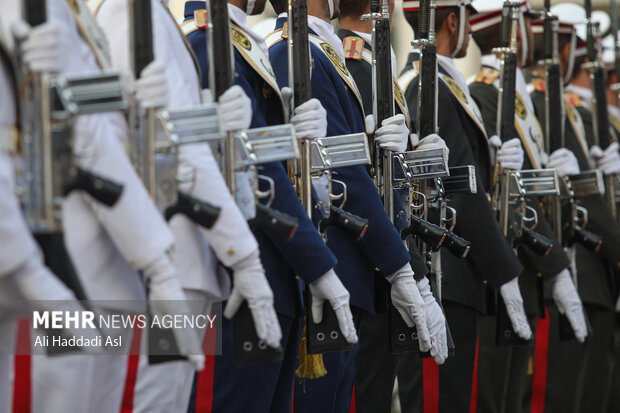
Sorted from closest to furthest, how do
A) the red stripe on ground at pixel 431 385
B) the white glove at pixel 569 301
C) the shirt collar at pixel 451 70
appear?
the red stripe on ground at pixel 431 385, the shirt collar at pixel 451 70, the white glove at pixel 569 301

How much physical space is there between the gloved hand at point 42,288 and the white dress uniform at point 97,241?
0.13 meters

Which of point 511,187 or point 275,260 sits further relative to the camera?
point 511,187

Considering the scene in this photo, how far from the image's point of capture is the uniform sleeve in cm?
412

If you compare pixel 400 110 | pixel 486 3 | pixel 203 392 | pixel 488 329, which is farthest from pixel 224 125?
pixel 486 3

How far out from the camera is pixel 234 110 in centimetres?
265

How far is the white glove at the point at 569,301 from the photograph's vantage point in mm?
4848

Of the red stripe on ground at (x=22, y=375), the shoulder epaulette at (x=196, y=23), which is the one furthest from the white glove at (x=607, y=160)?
the red stripe on ground at (x=22, y=375)

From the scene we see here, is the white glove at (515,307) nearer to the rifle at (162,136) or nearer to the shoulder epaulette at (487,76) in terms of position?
the shoulder epaulette at (487,76)

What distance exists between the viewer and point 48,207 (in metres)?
2.04

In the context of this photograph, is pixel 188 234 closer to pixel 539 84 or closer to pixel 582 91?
pixel 539 84

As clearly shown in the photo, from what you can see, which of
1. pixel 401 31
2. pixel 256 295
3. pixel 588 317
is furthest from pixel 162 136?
pixel 401 31

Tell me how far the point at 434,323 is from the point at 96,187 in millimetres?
1785

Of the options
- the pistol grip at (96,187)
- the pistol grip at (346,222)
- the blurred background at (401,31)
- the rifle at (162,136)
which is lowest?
the pistol grip at (346,222)

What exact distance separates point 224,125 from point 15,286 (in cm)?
79
